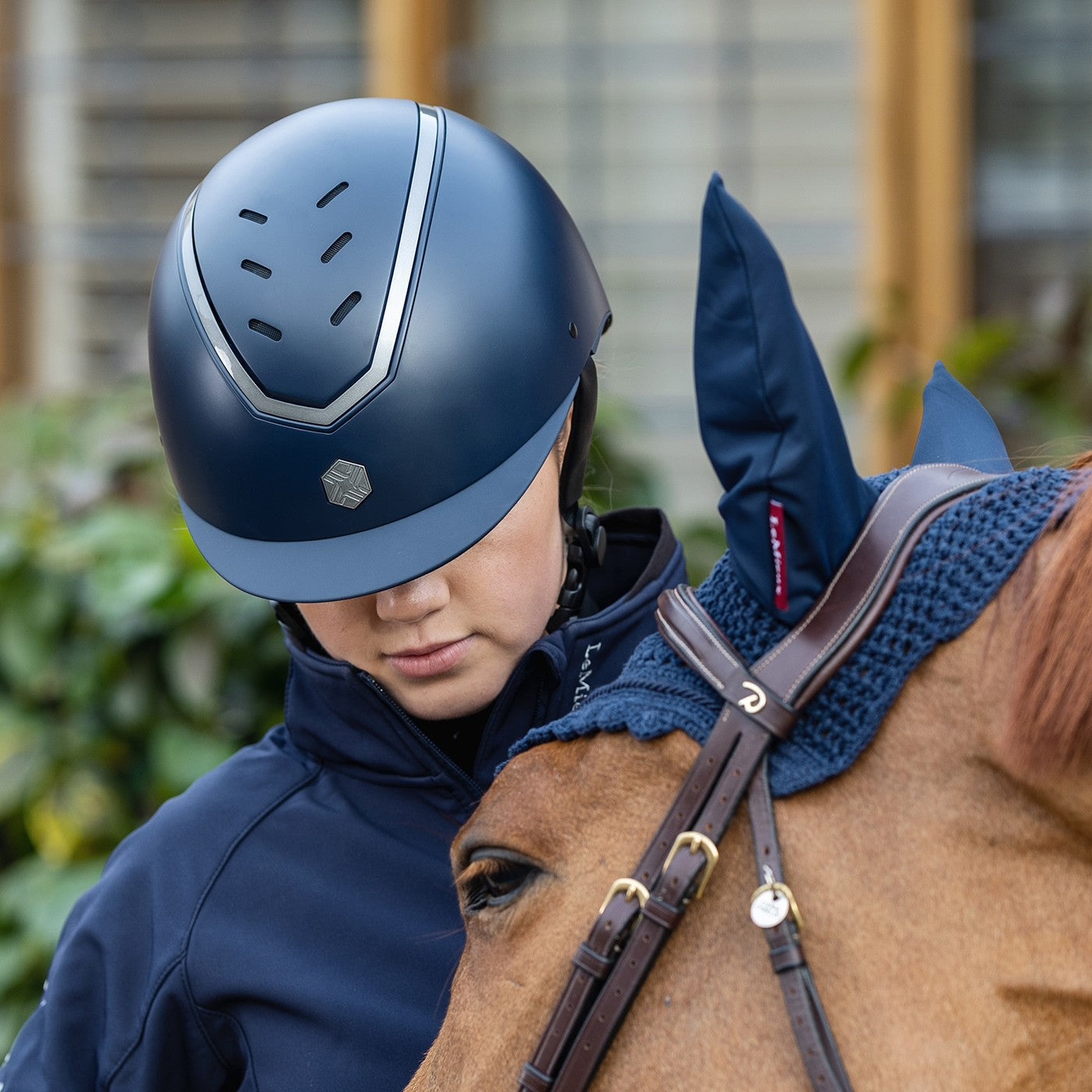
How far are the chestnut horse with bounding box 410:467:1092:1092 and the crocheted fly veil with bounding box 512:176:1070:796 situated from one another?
2 cm

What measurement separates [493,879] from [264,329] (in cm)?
55

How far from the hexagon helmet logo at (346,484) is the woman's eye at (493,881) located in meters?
0.36

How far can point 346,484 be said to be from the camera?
1269 mm

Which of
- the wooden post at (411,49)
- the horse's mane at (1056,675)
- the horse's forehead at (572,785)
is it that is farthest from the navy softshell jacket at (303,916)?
the wooden post at (411,49)

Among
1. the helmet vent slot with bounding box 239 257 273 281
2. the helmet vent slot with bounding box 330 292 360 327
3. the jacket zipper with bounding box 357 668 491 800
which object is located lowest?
the jacket zipper with bounding box 357 668 491 800

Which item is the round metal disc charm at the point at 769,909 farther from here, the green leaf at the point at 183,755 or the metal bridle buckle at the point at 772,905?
the green leaf at the point at 183,755

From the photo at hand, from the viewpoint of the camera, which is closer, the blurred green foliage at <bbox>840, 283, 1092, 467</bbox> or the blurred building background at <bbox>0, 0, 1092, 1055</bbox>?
the blurred building background at <bbox>0, 0, 1092, 1055</bbox>

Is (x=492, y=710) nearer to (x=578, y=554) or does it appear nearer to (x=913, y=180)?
(x=578, y=554)

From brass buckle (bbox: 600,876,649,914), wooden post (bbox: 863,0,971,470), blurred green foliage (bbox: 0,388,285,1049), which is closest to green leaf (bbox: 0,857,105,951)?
blurred green foliage (bbox: 0,388,285,1049)

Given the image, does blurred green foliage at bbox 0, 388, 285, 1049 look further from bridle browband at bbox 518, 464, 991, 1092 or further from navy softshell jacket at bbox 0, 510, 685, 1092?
bridle browband at bbox 518, 464, 991, 1092

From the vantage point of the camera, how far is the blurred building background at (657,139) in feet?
12.3

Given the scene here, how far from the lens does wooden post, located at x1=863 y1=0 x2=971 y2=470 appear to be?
3680mm

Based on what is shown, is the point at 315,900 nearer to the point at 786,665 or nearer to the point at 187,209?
the point at 786,665

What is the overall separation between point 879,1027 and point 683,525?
2.19m
